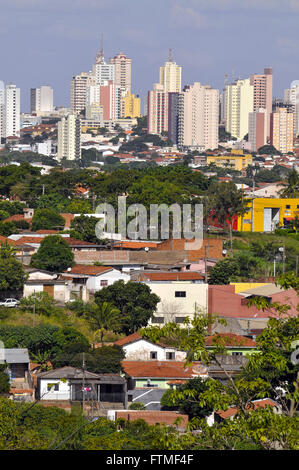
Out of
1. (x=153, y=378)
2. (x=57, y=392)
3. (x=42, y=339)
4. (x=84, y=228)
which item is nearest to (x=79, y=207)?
(x=84, y=228)

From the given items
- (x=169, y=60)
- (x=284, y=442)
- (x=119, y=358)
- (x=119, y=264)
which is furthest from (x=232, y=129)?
(x=284, y=442)

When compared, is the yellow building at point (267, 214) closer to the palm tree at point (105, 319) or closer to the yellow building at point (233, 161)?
the palm tree at point (105, 319)

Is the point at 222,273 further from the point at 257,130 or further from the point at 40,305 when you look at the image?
the point at 257,130

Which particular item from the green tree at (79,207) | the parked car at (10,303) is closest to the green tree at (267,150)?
the green tree at (79,207)

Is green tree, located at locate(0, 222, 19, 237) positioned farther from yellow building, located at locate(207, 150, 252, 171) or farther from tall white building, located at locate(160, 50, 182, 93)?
tall white building, located at locate(160, 50, 182, 93)

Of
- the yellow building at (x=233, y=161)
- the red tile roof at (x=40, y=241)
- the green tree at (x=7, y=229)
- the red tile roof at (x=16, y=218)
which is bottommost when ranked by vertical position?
the red tile roof at (x=40, y=241)

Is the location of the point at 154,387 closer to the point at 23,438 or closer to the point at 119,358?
the point at 119,358

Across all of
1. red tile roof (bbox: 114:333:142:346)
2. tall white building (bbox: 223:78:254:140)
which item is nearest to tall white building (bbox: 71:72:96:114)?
tall white building (bbox: 223:78:254:140)
